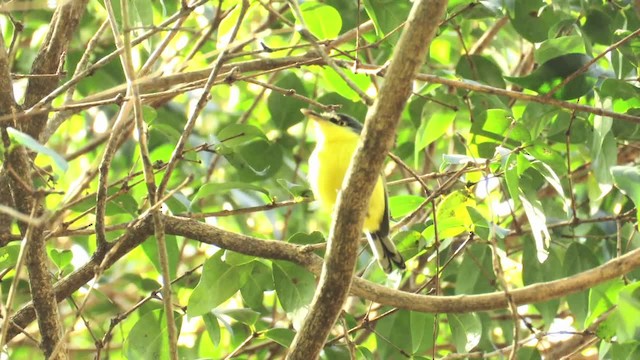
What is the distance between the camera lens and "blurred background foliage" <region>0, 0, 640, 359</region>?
3.29 metres

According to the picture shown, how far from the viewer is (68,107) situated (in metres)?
3.02

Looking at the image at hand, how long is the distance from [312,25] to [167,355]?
4.77 feet

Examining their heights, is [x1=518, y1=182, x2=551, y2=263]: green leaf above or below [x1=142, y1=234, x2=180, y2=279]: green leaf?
above

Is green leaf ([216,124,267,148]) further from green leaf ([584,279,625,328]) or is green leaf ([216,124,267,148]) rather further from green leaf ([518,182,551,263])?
green leaf ([584,279,625,328])

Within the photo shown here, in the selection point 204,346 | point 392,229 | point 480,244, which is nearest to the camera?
point 392,229

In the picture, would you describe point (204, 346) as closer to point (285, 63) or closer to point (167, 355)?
point (167, 355)

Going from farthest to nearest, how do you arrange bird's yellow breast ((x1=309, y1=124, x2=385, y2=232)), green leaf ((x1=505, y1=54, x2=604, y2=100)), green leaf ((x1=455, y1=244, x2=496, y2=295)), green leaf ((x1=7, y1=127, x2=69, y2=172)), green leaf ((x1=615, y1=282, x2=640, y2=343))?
bird's yellow breast ((x1=309, y1=124, x2=385, y2=232)), green leaf ((x1=455, y1=244, x2=496, y2=295)), green leaf ((x1=505, y1=54, x2=604, y2=100)), green leaf ((x1=615, y1=282, x2=640, y2=343)), green leaf ((x1=7, y1=127, x2=69, y2=172))

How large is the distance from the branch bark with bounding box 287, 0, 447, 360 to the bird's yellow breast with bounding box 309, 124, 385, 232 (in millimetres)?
1343

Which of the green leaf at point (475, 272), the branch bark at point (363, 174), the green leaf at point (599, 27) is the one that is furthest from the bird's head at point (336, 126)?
the branch bark at point (363, 174)

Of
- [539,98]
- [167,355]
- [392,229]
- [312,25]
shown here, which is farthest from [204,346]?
[539,98]

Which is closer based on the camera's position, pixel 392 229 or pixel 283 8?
pixel 392 229

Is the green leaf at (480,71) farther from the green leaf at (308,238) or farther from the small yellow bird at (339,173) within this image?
the green leaf at (308,238)

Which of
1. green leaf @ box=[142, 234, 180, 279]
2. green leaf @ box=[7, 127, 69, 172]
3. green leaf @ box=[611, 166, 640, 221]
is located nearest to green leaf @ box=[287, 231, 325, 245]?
green leaf @ box=[142, 234, 180, 279]

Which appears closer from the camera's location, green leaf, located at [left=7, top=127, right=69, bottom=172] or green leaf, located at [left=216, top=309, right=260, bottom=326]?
green leaf, located at [left=7, top=127, right=69, bottom=172]
